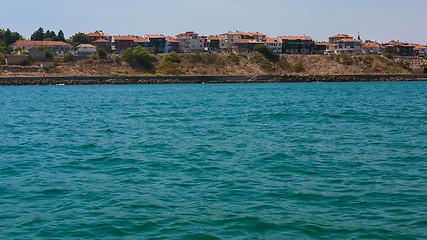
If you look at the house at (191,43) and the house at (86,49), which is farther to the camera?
the house at (191,43)

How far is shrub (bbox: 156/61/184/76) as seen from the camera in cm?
11531

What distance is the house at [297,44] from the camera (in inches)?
6053

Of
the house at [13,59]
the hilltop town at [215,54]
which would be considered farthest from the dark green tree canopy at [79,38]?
the house at [13,59]

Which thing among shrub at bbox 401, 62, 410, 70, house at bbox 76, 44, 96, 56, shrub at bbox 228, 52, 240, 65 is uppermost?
house at bbox 76, 44, 96, 56

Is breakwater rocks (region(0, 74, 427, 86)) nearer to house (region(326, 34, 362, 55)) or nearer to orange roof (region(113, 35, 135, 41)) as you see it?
house (region(326, 34, 362, 55))

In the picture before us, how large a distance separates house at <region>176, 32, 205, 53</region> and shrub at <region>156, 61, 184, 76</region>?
32.7 meters

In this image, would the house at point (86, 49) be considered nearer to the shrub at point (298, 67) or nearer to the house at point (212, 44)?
the house at point (212, 44)

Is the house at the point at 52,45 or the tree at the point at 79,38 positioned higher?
the tree at the point at 79,38

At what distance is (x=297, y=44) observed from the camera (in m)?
155

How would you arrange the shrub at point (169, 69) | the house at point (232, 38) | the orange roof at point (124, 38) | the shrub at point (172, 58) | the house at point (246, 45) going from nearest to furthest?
the shrub at point (169, 69) → the shrub at point (172, 58) → the orange roof at point (124, 38) → the house at point (246, 45) → the house at point (232, 38)

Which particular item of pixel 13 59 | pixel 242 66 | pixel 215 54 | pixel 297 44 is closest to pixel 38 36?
pixel 13 59

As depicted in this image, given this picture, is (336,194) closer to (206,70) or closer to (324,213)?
(324,213)

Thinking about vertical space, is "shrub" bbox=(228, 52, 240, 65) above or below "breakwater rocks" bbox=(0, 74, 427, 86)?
above

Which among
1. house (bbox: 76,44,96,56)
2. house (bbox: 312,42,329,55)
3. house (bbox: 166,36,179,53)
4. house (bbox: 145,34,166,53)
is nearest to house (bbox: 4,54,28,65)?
house (bbox: 76,44,96,56)
